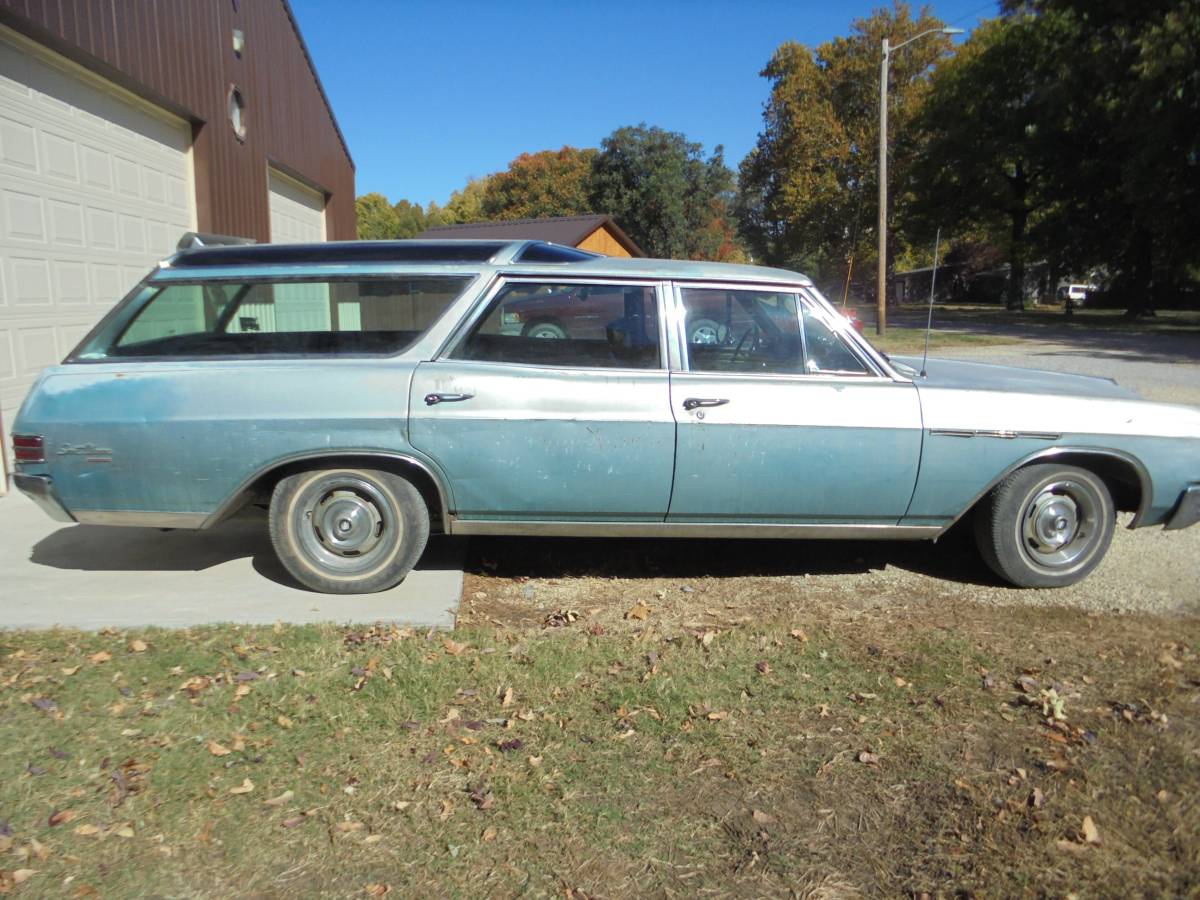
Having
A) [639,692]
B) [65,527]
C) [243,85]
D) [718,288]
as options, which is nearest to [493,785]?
[639,692]

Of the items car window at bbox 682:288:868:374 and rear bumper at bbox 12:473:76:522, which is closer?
rear bumper at bbox 12:473:76:522

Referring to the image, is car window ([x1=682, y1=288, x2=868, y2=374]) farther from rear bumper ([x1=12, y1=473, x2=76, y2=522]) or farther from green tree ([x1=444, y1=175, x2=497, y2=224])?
green tree ([x1=444, y1=175, x2=497, y2=224])

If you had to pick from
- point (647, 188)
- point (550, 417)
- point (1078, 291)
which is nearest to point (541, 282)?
point (550, 417)

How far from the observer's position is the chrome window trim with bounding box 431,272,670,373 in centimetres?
445

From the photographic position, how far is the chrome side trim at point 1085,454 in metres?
4.53

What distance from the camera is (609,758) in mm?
3215

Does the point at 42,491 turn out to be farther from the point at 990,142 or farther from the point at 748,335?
the point at 990,142

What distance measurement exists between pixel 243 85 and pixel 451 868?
37.1 feet

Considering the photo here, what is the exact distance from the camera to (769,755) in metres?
3.24

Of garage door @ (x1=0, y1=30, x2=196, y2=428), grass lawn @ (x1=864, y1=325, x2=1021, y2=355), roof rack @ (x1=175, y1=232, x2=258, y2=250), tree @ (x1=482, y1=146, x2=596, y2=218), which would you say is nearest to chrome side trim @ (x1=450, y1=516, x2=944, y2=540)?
roof rack @ (x1=175, y1=232, x2=258, y2=250)

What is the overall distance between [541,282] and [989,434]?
2274 mm

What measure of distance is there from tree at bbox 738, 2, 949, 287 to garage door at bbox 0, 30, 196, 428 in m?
39.6

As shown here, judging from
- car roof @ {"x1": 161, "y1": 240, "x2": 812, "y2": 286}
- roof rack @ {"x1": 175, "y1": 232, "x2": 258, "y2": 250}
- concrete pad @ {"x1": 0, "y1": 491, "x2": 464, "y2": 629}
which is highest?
roof rack @ {"x1": 175, "y1": 232, "x2": 258, "y2": 250}

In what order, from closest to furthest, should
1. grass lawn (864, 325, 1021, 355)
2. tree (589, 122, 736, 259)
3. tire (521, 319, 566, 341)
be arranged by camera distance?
tire (521, 319, 566, 341)
grass lawn (864, 325, 1021, 355)
tree (589, 122, 736, 259)
